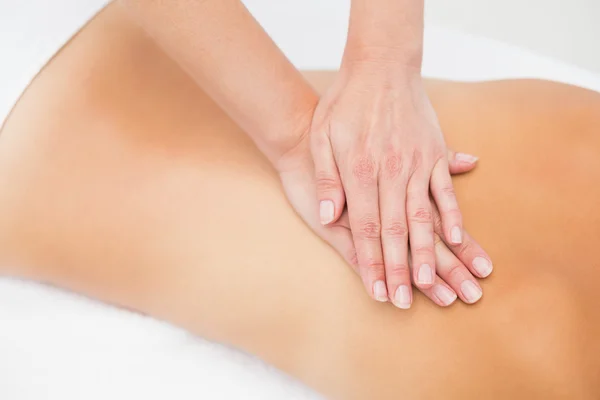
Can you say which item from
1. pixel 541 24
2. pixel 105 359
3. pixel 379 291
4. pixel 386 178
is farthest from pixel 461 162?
pixel 541 24

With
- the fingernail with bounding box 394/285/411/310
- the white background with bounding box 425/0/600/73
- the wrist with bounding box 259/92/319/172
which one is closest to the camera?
the fingernail with bounding box 394/285/411/310

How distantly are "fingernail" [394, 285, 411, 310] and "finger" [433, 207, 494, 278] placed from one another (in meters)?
0.08

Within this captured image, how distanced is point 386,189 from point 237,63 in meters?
0.25

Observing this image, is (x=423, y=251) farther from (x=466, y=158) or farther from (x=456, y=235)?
(x=466, y=158)

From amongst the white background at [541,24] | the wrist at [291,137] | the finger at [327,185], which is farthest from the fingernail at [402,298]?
the white background at [541,24]

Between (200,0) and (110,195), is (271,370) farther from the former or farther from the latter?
(200,0)

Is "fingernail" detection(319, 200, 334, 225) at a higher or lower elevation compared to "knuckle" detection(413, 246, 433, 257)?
higher

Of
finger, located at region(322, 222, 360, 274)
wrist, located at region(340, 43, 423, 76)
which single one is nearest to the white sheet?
finger, located at region(322, 222, 360, 274)

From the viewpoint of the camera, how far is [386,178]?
0.76 m

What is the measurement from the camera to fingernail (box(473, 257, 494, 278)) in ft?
2.37

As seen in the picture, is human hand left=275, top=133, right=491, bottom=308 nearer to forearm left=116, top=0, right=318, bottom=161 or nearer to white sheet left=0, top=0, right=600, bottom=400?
forearm left=116, top=0, right=318, bottom=161

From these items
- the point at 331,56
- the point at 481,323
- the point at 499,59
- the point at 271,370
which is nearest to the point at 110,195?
the point at 271,370

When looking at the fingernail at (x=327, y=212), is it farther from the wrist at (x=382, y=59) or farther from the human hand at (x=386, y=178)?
the wrist at (x=382, y=59)

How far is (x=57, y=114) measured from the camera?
0.88 m
